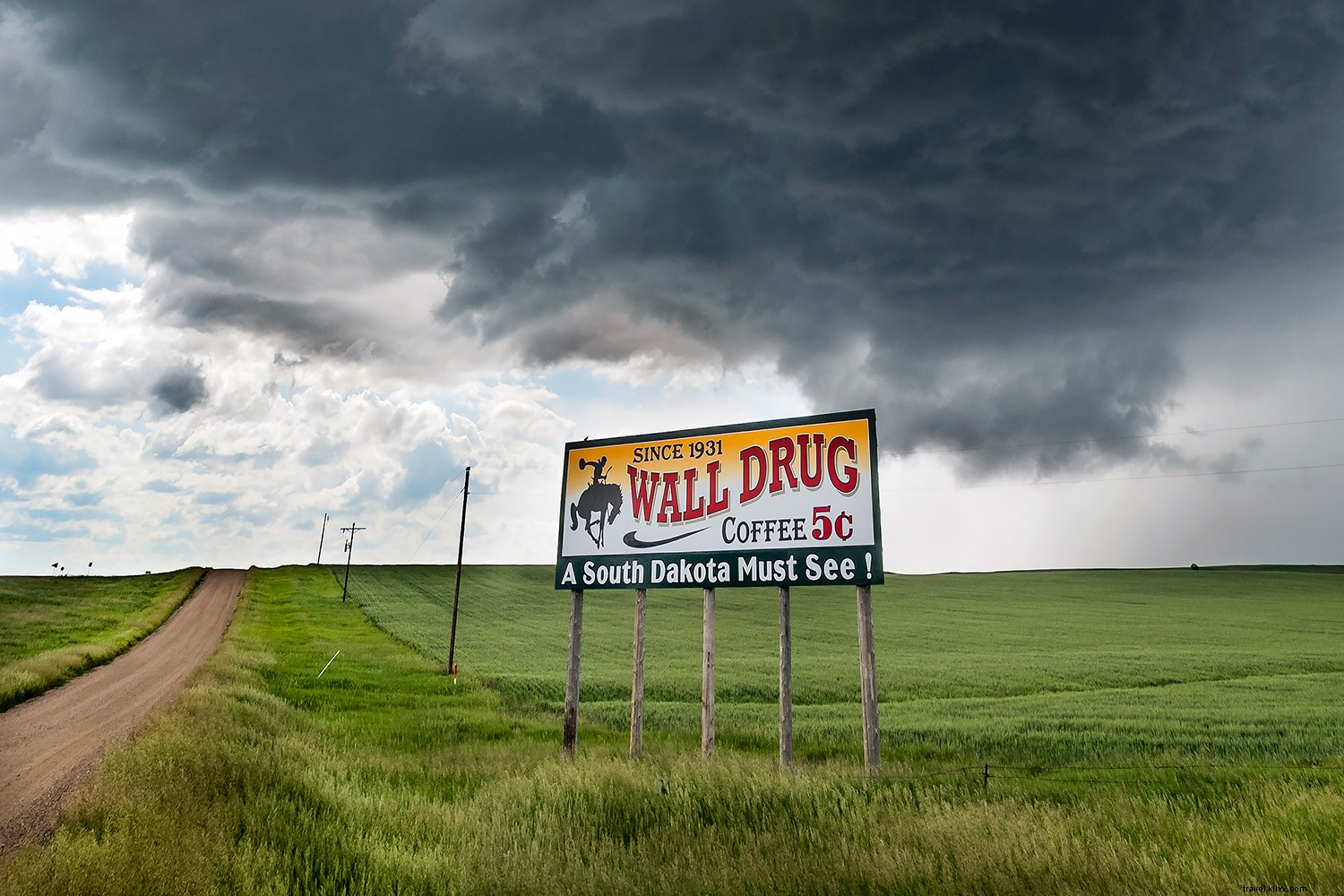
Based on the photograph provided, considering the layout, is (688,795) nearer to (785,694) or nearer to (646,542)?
(785,694)

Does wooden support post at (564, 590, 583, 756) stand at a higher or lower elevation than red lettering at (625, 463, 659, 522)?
lower

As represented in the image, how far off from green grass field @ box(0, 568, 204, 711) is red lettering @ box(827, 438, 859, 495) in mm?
21210

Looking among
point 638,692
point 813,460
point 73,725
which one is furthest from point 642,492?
point 73,725

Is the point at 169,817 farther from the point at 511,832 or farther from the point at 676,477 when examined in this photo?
the point at 676,477

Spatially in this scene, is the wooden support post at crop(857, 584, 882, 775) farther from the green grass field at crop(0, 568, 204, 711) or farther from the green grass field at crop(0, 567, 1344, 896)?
the green grass field at crop(0, 568, 204, 711)

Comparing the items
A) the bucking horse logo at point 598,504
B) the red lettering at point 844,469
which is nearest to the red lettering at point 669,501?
the bucking horse logo at point 598,504

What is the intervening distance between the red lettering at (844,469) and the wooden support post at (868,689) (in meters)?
1.71

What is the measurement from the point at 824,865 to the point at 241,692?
1574cm

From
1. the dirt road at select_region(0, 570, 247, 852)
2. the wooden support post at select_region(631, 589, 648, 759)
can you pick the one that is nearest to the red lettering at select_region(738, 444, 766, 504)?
the wooden support post at select_region(631, 589, 648, 759)

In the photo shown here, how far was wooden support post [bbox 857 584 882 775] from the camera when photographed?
35.1 feet

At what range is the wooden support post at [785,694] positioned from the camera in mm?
11414

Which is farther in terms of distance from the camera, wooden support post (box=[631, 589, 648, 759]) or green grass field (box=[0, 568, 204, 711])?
green grass field (box=[0, 568, 204, 711])

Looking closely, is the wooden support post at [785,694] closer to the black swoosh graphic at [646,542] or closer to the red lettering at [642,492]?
the black swoosh graphic at [646,542]

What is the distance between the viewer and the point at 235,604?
56.5 m
